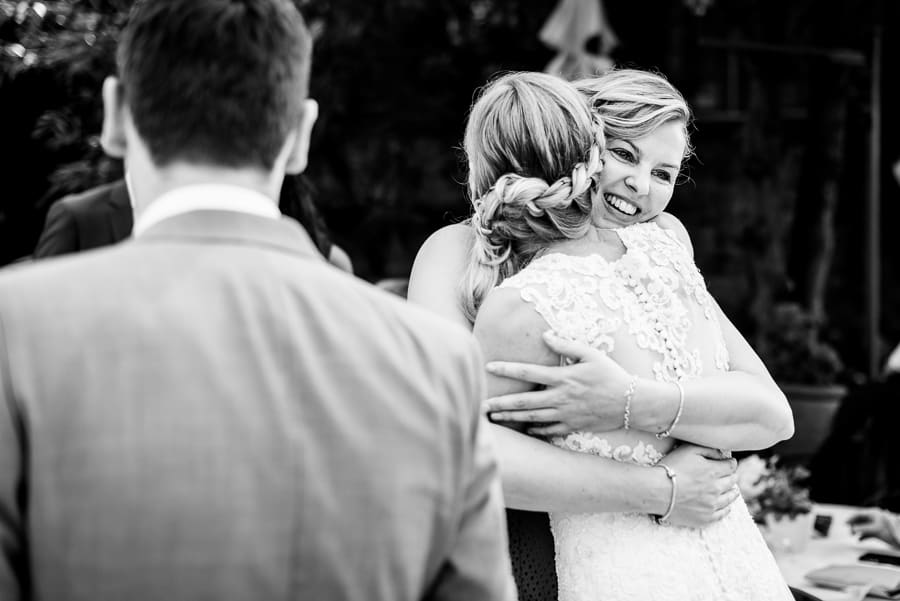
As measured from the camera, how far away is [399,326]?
3.77 ft

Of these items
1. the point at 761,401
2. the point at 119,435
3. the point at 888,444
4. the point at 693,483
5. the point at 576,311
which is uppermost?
the point at 119,435

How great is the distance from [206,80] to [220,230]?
0.16 metres

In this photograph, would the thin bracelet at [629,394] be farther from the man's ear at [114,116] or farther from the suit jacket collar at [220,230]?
the man's ear at [114,116]

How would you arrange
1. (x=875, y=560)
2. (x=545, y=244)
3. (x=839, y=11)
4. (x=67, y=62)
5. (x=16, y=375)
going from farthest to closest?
(x=839, y=11), (x=67, y=62), (x=875, y=560), (x=545, y=244), (x=16, y=375)

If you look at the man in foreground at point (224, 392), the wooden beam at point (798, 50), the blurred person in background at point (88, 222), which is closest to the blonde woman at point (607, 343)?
the man in foreground at point (224, 392)

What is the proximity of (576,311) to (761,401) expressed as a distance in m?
0.43

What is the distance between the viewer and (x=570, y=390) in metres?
1.84

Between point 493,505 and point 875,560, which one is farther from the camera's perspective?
point 875,560

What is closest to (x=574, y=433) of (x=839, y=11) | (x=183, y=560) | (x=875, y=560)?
(x=183, y=560)

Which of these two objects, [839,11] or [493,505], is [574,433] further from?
[839,11]

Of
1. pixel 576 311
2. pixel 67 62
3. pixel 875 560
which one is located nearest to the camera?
pixel 576 311

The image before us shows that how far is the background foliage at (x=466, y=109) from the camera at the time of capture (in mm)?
5246

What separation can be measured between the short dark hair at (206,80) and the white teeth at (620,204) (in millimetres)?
1070

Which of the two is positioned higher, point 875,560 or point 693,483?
point 693,483
